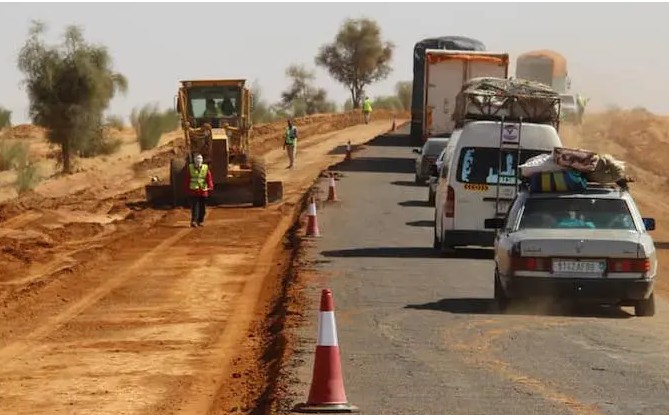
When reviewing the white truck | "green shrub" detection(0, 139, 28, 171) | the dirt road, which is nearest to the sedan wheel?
the dirt road

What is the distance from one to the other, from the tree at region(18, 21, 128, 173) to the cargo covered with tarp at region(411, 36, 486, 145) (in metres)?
15.1

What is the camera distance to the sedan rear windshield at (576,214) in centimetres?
1666

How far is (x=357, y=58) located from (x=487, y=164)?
95925mm

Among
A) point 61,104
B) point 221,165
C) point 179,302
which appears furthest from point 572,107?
point 179,302

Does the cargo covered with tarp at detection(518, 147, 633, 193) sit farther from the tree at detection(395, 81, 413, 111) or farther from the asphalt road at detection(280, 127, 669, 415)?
the tree at detection(395, 81, 413, 111)

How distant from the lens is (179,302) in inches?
746

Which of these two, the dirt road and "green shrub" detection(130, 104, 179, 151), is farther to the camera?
"green shrub" detection(130, 104, 179, 151)

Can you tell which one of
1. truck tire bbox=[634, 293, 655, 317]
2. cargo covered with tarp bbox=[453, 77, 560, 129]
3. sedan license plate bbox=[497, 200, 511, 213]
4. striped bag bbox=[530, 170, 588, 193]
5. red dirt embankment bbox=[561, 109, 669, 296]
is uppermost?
cargo covered with tarp bbox=[453, 77, 560, 129]

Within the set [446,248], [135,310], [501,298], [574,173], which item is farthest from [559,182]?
[446,248]

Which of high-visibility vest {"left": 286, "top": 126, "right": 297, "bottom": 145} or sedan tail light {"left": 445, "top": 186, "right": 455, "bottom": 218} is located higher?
sedan tail light {"left": 445, "top": 186, "right": 455, "bottom": 218}

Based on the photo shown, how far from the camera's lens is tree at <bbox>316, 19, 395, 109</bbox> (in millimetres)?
118062

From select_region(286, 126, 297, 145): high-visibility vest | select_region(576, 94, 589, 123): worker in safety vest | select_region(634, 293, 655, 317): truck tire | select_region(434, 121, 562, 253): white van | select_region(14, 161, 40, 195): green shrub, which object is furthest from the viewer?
select_region(576, 94, 589, 123): worker in safety vest

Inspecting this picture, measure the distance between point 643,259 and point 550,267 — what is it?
1.02m

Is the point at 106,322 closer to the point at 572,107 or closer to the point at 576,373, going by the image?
the point at 576,373
